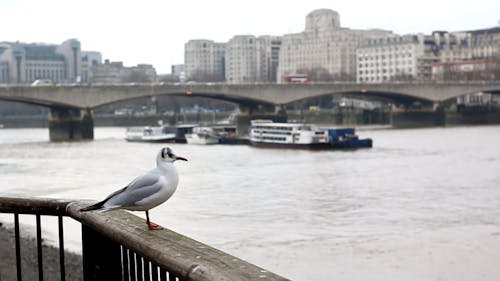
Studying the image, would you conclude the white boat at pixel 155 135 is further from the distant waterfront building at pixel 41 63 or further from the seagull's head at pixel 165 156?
the distant waterfront building at pixel 41 63

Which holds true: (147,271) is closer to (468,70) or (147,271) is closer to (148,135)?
(148,135)

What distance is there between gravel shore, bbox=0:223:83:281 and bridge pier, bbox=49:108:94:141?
34.2m

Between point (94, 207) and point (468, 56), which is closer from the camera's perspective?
point (94, 207)

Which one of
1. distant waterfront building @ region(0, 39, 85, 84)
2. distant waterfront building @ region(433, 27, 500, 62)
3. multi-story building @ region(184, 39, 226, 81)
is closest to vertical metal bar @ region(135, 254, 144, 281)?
distant waterfront building @ region(433, 27, 500, 62)

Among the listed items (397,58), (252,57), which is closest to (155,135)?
Result: (397,58)

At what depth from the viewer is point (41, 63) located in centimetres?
13862

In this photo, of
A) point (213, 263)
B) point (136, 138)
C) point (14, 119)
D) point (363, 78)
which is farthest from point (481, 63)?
point (213, 263)

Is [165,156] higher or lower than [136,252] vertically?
higher

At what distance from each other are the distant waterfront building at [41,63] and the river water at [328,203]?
106398mm

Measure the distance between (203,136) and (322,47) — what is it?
76.7 metres

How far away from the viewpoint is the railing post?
249cm

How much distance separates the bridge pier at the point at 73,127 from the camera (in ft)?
147

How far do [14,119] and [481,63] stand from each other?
46654 mm

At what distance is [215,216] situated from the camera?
46.7 feet
